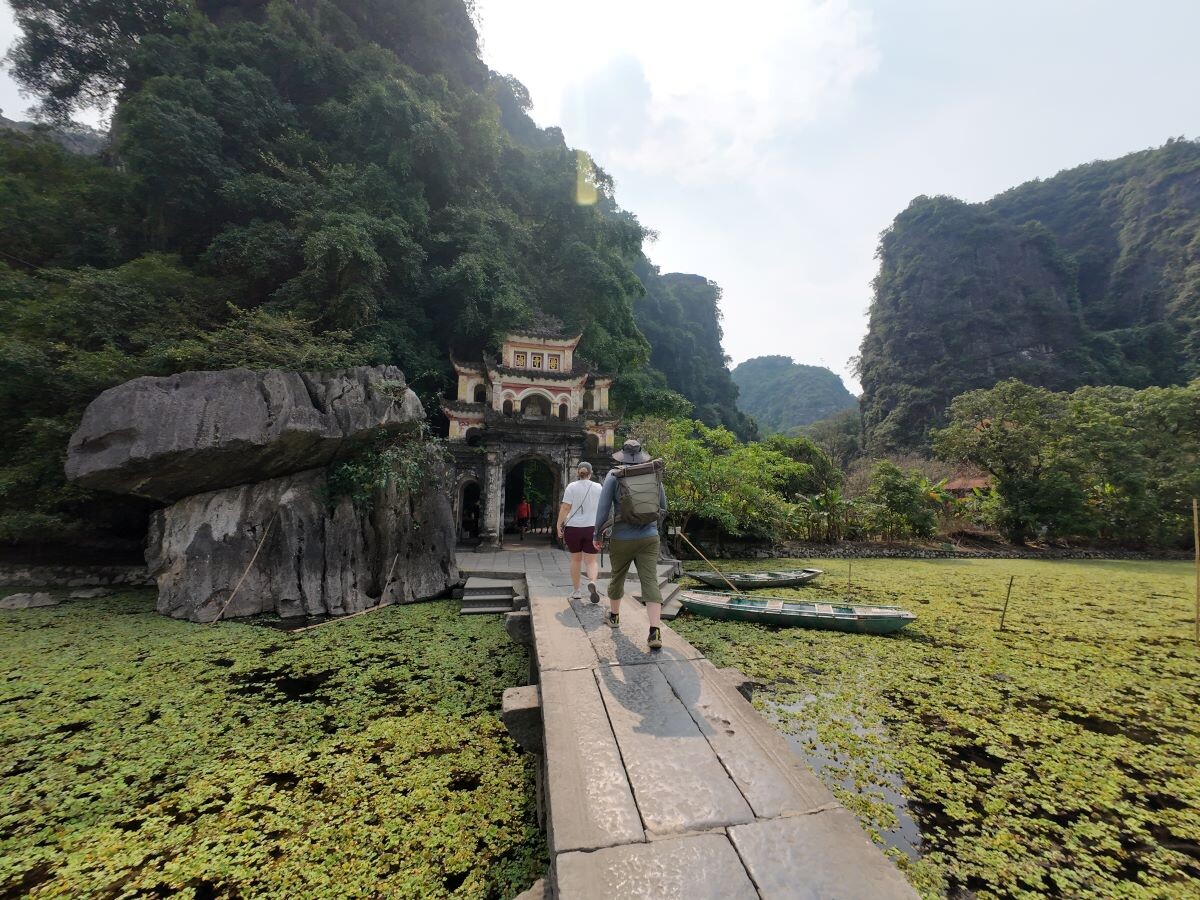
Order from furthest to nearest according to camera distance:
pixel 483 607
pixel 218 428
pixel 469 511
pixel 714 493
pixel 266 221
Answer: pixel 469 511, pixel 266 221, pixel 714 493, pixel 483 607, pixel 218 428

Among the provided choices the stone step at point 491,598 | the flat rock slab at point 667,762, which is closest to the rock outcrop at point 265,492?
the stone step at point 491,598

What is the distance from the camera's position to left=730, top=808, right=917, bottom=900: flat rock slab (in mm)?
1384

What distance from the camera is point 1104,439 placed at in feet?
49.6

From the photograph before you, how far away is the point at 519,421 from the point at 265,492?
6.04 meters

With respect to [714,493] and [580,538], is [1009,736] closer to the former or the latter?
[580,538]

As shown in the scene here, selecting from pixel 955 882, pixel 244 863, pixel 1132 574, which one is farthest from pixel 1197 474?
pixel 244 863

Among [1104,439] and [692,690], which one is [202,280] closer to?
[692,690]

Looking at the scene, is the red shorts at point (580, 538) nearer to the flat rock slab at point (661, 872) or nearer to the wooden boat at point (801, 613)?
the wooden boat at point (801, 613)

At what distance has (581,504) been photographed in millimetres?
4461

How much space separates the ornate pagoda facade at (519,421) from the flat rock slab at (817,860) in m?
9.18

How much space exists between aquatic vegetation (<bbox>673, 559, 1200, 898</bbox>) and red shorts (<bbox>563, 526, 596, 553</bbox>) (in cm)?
181

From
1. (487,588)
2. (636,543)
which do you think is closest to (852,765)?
(636,543)

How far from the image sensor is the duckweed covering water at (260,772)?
208 cm

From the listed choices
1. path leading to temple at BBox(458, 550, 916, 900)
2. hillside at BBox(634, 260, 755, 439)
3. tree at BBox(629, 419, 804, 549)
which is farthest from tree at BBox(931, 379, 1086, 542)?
path leading to temple at BBox(458, 550, 916, 900)
